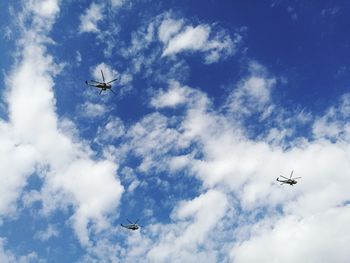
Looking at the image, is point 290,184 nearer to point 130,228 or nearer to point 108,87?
point 130,228

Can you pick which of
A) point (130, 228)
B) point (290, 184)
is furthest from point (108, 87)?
point (290, 184)

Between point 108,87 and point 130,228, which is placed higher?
point 108,87

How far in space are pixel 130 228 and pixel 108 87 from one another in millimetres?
60245

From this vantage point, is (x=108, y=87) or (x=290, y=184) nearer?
(x=108, y=87)

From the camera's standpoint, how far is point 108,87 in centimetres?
12388

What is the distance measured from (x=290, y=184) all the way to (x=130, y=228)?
59985 millimetres

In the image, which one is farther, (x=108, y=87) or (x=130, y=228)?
(x=130, y=228)

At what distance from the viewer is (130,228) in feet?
525

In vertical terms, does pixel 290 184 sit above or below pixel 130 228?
above

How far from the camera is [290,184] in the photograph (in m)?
155

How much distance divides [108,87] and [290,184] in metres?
74.6
